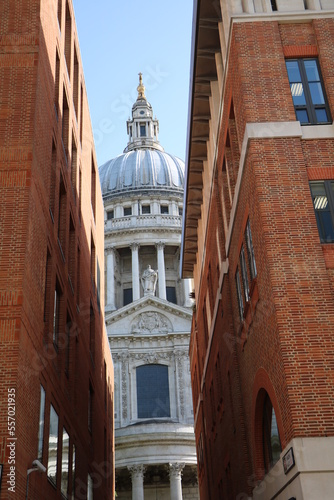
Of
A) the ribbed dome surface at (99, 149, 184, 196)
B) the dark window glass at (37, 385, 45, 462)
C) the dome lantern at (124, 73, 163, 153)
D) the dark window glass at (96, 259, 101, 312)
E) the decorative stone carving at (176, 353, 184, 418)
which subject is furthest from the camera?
the dome lantern at (124, 73, 163, 153)

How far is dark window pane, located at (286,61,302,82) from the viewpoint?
21.7 metres

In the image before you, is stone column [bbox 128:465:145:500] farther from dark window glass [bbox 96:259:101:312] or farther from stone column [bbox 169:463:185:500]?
dark window glass [bbox 96:259:101:312]

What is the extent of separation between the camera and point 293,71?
860 inches

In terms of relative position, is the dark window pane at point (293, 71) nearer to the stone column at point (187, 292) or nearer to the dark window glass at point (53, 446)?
the dark window glass at point (53, 446)

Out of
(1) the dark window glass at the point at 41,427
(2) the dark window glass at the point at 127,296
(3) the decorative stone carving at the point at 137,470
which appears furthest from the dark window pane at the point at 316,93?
(2) the dark window glass at the point at 127,296

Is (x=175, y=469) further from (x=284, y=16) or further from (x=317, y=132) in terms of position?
(x=284, y=16)

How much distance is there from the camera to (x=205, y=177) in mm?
33656

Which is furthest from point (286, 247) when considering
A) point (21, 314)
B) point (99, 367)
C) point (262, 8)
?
point (99, 367)

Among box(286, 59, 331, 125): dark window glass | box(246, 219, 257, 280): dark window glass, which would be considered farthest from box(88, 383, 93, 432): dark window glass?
box(286, 59, 331, 125): dark window glass

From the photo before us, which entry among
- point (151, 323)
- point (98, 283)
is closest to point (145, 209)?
point (151, 323)

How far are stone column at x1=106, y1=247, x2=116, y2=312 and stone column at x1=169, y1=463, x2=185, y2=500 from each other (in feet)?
96.9

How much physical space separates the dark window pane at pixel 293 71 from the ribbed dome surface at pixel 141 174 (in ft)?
266

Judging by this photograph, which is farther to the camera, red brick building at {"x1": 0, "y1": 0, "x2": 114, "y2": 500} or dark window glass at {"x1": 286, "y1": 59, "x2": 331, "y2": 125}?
dark window glass at {"x1": 286, "y1": 59, "x2": 331, "y2": 125}

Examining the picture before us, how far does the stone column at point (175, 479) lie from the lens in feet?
187
